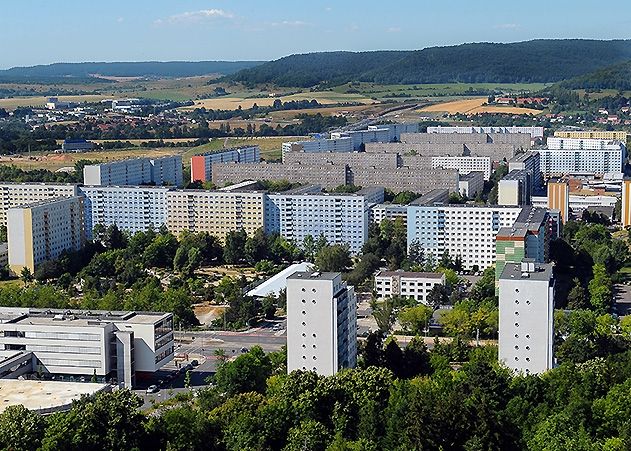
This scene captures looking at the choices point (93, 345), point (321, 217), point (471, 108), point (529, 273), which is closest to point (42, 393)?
point (93, 345)

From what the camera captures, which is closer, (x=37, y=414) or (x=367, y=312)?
(x=37, y=414)

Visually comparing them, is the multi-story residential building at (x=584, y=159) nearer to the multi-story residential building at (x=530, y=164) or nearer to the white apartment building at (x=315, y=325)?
the multi-story residential building at (x=530, y=164)

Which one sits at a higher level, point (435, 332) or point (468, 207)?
point (468, 207)

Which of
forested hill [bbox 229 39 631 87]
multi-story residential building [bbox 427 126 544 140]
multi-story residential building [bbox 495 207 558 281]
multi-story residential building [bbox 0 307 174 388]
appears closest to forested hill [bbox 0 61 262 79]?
forested hill [bbox 229 39 631 87]

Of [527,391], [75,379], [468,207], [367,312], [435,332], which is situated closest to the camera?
[527,391]

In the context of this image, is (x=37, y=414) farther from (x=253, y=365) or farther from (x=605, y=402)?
(x=605, y=402)

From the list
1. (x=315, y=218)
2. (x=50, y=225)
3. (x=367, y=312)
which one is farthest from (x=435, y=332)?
(x=50, y=225)
